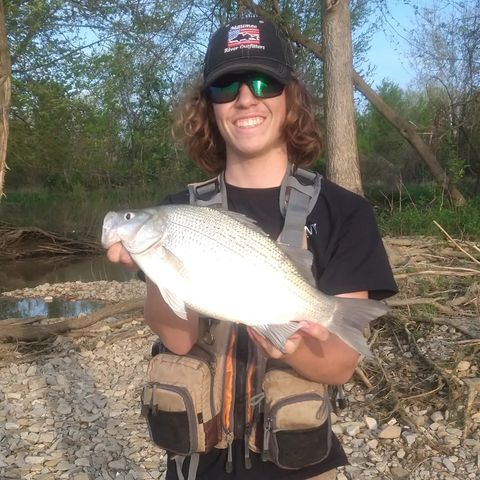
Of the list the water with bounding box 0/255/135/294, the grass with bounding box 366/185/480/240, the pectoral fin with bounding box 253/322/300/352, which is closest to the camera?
the pectoral fin with bounding box 253/322/300/352

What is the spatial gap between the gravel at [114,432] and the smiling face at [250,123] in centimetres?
288

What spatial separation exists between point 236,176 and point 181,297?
0.56 m

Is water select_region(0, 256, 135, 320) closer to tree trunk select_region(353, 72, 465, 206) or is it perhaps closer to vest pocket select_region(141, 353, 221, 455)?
tree trunk select_region(353, 72, 465, 206)

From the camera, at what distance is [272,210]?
7.06 ft

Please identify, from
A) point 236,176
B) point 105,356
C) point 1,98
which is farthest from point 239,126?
point 1,98

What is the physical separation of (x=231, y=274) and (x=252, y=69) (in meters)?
0.80

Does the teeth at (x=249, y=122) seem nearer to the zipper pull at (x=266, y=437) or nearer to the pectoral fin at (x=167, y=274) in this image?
the pectoral fin at (x=167, y=274)

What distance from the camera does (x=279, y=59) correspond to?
2.15 meters

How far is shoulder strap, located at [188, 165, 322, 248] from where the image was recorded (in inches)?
78.4

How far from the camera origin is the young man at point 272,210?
1.95 m

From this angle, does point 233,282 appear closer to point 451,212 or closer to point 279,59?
point 279,59

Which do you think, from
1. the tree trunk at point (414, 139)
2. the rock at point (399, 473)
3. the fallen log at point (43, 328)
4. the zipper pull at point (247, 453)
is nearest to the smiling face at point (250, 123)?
the zipper pull at point (247, 453)

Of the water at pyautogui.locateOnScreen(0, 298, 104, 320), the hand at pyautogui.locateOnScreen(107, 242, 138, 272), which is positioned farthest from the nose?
the water at pyautogui.locateOnScreen(0, 298, 104, 320)

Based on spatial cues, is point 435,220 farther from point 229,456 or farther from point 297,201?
point 229,456
